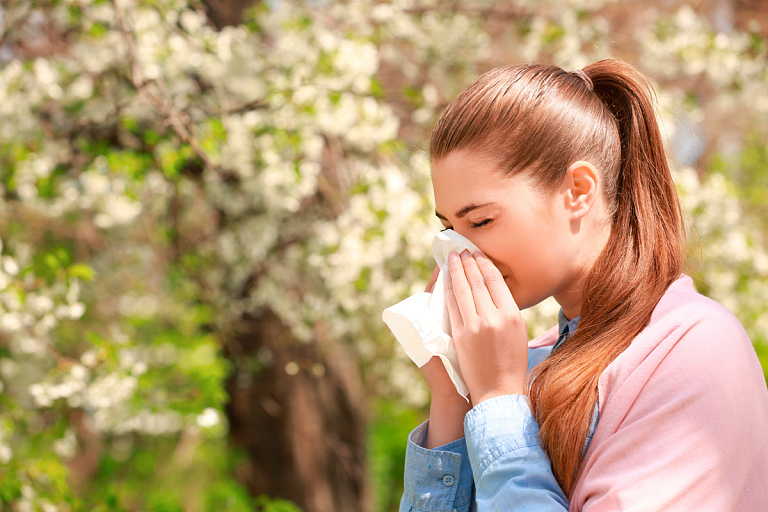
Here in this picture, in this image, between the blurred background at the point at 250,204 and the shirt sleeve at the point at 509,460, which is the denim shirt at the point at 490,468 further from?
the blurred background at the point at 250,204

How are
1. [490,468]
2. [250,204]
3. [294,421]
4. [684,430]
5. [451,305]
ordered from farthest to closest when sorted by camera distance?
[294,421], [250,204], [451,305], [490,468], [684,430]

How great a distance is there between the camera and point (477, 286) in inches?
44.5

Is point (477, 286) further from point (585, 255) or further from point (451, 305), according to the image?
point (585, 255)

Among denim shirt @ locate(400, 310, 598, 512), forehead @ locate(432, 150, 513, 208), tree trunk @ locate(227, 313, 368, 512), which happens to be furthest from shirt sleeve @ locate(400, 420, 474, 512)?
tree trunk @ locate(227, 313, 368, 512)

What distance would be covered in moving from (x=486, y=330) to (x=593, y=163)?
372 millimetres

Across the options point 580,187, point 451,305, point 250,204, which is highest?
point 580,187

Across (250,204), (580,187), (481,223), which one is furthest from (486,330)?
(250,204)

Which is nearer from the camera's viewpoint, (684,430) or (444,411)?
(684,430)

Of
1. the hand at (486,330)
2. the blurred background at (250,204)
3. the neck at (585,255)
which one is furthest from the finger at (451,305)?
the blurred background at (250,204)

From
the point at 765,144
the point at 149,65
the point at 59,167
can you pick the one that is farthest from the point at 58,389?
the point at 765,144

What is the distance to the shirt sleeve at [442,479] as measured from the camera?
3.71ft

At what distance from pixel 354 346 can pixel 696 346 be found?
294cm

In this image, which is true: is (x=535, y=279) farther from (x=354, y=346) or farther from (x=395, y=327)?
(x=354, y=346)

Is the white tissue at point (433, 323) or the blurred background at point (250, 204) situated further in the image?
the blurred background at point (250, 204)
